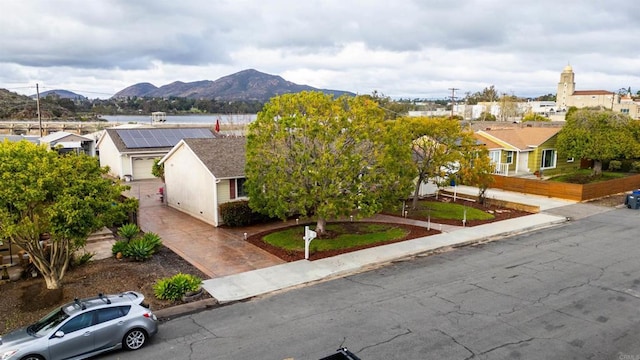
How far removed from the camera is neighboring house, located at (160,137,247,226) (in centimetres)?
2342

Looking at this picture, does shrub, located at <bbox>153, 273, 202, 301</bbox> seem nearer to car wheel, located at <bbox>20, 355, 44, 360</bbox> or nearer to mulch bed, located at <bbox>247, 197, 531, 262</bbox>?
car wheel, located at <bbox>20, 355, 44, 360</bbox>

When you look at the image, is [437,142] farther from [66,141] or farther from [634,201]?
[66,141]

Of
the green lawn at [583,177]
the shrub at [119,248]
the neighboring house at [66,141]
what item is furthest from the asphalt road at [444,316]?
the neighboring house at [66,141]

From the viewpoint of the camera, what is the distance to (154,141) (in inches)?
1518

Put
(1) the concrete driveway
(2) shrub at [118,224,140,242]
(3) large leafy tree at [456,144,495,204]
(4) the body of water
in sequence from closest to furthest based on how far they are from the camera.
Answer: (1) the concrete driveway, (2) shrub at [118,224,140,242], (3) large leafy tree at [456,144,495,204], (4) the body of water

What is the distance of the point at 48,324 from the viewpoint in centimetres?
1043

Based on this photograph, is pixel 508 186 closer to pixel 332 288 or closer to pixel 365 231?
pixel 365 231

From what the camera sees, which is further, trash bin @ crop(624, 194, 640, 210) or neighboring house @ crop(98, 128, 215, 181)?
neighboring house @ crop(98, 128, 215, 181)

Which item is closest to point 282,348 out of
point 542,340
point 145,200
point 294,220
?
point 542,340

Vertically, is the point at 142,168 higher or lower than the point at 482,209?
higher

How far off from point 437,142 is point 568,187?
11.5m

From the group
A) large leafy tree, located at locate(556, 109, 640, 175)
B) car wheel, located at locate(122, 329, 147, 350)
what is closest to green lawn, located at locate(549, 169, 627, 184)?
large leafy tree, located at locate(556, 109, 640, 175)

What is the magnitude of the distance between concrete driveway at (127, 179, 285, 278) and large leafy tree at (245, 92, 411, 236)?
81.1 inches

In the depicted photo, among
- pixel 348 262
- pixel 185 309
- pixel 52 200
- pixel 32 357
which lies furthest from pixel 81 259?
pixel 348 262
